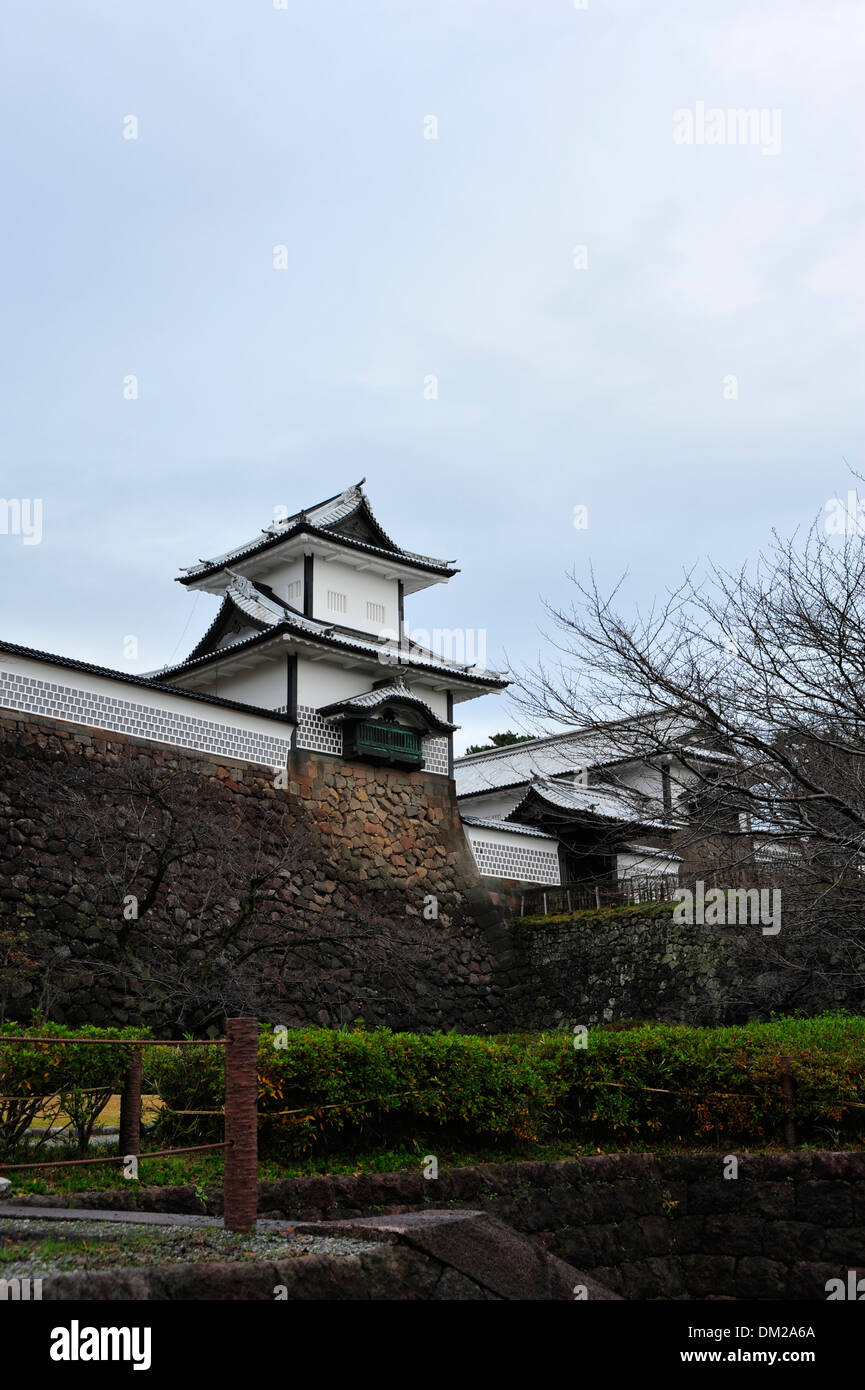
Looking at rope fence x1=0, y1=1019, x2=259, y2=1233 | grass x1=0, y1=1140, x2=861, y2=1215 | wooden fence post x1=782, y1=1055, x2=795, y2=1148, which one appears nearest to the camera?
rope fence x1=0, y1=1019, x2=259, y2=1233

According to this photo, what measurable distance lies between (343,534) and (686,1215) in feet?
57.8

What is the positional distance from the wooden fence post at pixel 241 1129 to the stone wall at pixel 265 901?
21.0ft

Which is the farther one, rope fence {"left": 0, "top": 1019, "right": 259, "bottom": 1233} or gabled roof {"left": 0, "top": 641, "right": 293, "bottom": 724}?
gabled roof {"left": 0, "top": 641, "right": 293, "bottom": 724}

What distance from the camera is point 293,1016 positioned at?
17828mm

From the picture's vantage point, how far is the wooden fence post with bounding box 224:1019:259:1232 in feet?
21.3

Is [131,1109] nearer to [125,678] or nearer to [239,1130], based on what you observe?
[239,1130]

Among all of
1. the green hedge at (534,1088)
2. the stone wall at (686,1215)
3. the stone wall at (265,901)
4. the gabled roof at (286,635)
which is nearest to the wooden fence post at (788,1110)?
the green hedge at (534,1088)

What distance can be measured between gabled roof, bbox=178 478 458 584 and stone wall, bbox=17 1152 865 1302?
16044mm

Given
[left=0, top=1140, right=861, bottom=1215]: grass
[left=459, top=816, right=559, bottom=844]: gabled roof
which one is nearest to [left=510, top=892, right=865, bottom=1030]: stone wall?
[left=459, top=816, right=559, bottom=844]: gabled roof

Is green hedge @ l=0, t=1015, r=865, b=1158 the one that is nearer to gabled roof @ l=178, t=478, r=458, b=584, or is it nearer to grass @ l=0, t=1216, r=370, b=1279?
grass @ l=0, t=1216, r=370, b=1279

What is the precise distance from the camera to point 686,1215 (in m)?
10.0

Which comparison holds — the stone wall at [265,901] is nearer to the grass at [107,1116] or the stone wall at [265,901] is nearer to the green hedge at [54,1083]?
the grass at [107,1116]

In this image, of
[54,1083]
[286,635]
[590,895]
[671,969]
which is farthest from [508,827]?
[54,1083]
